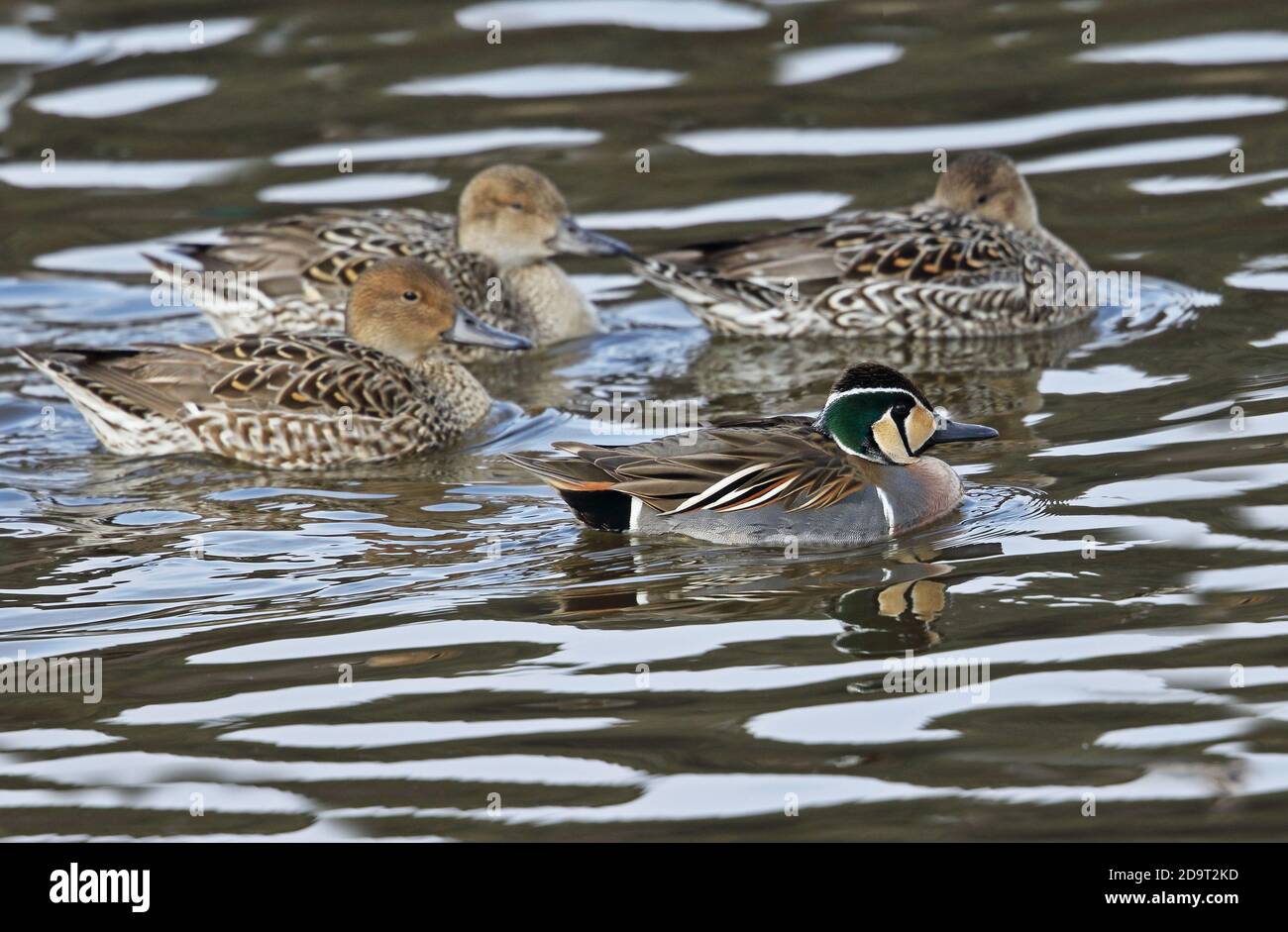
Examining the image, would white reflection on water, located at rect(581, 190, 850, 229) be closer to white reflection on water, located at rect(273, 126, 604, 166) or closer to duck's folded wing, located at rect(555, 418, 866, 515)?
white reflection on water, located at rect(273, 126, 604, 166)

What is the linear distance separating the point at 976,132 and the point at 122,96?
6455 millimetres

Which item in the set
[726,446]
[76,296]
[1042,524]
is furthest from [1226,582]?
[76,296]

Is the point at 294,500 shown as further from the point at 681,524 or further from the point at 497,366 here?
the point at 497,366

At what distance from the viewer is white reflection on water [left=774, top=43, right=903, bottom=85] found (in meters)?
15.4

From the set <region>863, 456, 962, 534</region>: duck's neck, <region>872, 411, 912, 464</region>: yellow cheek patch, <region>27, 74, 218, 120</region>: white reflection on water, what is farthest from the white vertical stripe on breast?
<region>27, 74, 218, 120</region>: white reflection on water

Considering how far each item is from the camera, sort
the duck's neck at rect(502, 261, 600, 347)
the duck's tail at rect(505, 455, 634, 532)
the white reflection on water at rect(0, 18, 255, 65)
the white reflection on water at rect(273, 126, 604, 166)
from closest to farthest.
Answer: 1. the duck's tail at rect(505, 455, 634, 532)
2. the duck's neck at rect(502, 261, 600, 347)
3. the white reflection on water at rect(273, 126, 604, 166)
4. the white reflection on water at rect(0, 18, 255, 65)

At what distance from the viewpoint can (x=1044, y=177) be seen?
14.2 meters

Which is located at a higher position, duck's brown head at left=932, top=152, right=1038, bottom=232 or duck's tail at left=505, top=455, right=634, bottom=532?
duck's brown head at left=932, top=152, right=1038, bottom=232

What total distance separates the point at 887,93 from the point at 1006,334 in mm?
3598


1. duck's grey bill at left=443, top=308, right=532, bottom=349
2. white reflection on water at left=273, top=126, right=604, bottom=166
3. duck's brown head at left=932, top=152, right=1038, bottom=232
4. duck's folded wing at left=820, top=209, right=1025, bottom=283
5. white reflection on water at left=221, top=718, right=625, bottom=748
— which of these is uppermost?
white reflection on water at left=273, top=126, right=604, bottom=166

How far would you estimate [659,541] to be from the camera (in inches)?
332

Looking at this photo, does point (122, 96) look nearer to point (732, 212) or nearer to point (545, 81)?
point (545, 81)

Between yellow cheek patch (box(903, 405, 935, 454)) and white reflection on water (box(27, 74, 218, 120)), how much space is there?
28.4 ft

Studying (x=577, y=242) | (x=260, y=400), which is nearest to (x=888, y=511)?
(x=260, y=400)
